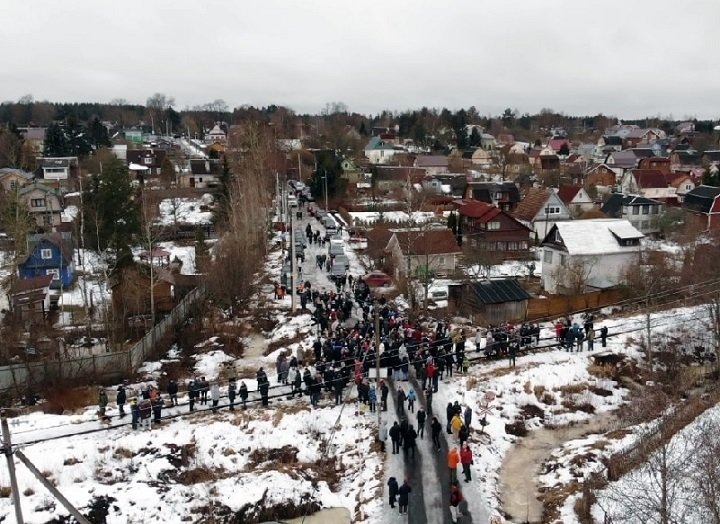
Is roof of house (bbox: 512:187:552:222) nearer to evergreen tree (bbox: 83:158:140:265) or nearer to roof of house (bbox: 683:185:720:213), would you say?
roof of house (bbox: 683:185:720:213)

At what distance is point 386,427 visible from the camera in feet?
55.7

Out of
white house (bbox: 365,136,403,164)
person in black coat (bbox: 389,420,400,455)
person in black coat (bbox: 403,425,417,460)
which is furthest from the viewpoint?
white house (bbox: 365,136,403,164)

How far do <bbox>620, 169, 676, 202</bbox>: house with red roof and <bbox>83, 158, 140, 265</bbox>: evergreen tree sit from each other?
167ft

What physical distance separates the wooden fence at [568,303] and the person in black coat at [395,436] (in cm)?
1334

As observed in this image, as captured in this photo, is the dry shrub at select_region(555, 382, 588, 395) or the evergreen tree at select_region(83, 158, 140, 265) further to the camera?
the evergreen tree at select_region(83, 158, 140, 265)

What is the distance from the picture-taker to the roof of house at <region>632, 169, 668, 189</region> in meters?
66.1

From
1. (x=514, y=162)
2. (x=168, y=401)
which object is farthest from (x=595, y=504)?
(x=514, y=162)

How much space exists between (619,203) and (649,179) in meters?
18.7

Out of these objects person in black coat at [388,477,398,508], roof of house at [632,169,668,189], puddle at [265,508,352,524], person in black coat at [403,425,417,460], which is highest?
roof of house at [632,169,668,189]

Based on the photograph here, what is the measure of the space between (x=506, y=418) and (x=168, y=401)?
10599 millimetres

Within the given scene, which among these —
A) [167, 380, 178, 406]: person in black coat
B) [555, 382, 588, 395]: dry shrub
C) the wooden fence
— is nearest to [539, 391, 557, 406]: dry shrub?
[555, 382, 588, 395]: dry shrub

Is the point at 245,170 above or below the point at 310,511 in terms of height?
above

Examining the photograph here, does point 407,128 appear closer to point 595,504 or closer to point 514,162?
point 514,162

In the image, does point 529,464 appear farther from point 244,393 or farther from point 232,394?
point 232,394
